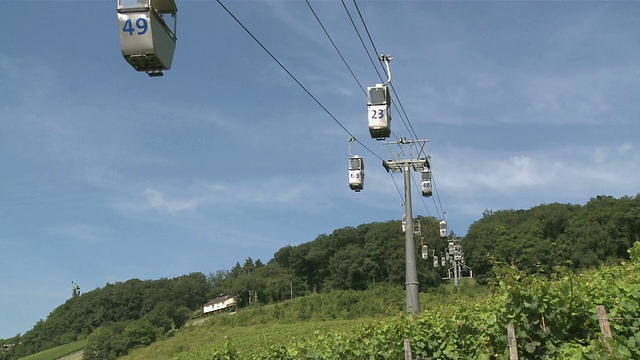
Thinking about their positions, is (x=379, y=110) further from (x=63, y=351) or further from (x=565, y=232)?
(x=63, y=351)

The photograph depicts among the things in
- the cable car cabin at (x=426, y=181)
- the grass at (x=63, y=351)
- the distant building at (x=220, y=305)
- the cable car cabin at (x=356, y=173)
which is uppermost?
the cable car cabin at (x=426, y=181)

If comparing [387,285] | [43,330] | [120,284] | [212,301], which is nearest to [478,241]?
[387,285]

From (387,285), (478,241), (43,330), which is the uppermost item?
(478,241)

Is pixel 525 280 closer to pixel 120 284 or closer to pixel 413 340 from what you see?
pixel 413 340

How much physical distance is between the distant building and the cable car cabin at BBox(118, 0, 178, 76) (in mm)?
109450

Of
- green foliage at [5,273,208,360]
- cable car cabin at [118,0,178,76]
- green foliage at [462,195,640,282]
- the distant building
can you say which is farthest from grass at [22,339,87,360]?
cable car cabin at [118,0,178,76]

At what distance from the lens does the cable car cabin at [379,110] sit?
11152mm

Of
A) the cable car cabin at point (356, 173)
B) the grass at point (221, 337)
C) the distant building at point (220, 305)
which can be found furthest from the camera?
the distant building at point (220, 305)

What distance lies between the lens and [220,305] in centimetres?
11606

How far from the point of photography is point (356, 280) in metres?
96.0

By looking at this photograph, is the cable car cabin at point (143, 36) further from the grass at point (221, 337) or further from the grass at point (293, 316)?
the grass at point (293, 316)

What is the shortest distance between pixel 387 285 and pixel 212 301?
46.2 metres

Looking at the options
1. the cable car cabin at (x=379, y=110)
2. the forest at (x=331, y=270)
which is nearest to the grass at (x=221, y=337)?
the forest at (x=331, y=270)

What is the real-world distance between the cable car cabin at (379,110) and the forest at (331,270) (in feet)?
166
